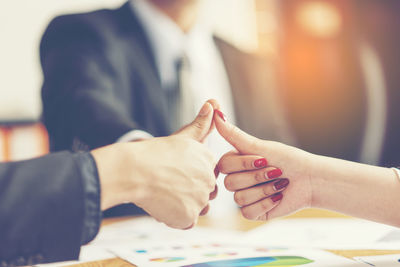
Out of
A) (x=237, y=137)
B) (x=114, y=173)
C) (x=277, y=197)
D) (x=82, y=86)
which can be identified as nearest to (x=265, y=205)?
(x=277, y=197)

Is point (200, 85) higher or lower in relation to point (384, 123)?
higher

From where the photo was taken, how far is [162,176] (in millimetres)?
709

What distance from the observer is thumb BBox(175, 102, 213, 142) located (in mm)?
835

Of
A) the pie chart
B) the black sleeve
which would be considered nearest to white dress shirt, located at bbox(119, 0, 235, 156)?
the black sleeve

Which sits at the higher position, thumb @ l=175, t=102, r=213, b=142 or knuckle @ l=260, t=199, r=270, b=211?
thumb @ l=175, t=102, r=213, b=142

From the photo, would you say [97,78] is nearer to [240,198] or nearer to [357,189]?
[240,198]

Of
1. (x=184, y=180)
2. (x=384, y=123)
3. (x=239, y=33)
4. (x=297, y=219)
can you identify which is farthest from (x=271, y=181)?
(x=239, y=33)

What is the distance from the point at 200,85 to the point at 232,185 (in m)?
0.80

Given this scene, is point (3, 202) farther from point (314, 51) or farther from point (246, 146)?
point (314, 51)

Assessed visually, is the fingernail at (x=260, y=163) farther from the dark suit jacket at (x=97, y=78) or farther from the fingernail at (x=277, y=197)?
the dark suit jacket at (x=97, y=78)

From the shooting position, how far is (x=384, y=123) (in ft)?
9.25

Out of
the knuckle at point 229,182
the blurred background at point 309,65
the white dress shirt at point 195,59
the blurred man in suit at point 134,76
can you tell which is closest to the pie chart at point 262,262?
the knuckle at point 229,182

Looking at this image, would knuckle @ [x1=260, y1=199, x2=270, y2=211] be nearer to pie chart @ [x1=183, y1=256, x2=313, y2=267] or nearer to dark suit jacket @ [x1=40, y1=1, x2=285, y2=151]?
pie chart @ [x1=183, y1=256, x2=313, y2=267]

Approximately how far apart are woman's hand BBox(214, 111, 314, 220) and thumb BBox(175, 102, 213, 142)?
22 millimetres
